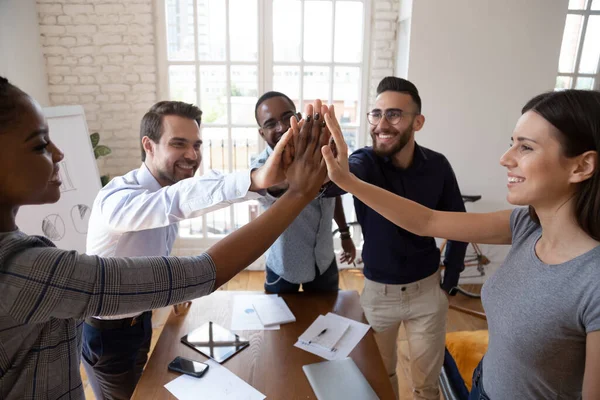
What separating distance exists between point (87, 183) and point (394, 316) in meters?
2.44

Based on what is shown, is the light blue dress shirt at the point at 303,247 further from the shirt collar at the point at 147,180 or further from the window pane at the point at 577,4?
the window pane at the point at 577,4

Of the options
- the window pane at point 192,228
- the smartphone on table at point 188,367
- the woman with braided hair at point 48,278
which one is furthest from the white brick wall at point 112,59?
the woman with braided hair at point 48,278

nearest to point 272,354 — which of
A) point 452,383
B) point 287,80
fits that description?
point 452,383

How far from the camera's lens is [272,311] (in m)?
1.71

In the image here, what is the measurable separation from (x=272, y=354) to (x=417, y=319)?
0.82 meters

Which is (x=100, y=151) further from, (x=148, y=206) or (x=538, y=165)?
(x=538, y=165)

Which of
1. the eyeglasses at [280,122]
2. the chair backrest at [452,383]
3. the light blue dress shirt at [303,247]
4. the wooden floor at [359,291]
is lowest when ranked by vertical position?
the wooden floor at [359,291]

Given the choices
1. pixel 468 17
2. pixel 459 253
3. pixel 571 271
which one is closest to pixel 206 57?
pixel 468 17

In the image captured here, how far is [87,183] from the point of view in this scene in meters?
3.05

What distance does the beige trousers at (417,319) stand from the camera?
1898mm

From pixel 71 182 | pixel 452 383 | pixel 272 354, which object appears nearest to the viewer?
pixel 272 354

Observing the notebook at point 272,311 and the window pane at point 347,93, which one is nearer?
the notebook at point 272,311

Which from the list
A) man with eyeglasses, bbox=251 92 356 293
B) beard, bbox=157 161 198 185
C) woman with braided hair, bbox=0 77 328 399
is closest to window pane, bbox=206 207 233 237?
man with eyeglasses, bbox=251 92 356 293

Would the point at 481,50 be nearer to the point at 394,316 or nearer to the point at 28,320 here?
the point at 394,316
